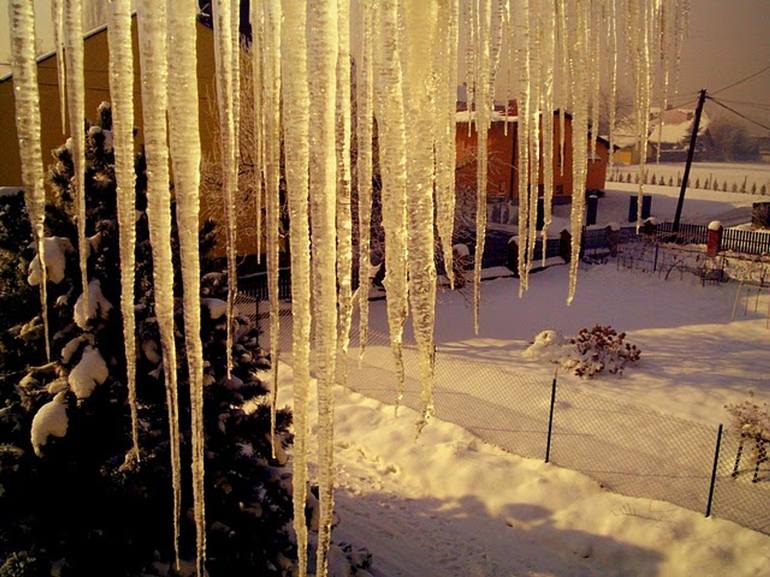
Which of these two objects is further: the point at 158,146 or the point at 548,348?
Answer: the point at 548,348

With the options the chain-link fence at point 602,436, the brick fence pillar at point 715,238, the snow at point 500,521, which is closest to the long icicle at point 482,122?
the snow at point 500,521

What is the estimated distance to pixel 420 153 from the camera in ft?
4.34

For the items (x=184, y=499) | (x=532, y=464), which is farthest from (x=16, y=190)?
(x=532, y=464)

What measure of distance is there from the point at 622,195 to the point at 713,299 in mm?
21471

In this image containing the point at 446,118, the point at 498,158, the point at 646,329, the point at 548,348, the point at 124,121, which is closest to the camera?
the point at 124,121

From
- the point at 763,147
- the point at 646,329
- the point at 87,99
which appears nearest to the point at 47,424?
the point at 87,99

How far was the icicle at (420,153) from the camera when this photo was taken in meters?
1.29

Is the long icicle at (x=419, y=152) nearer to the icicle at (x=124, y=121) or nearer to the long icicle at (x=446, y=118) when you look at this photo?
the long icicle at (x=446, y=118)

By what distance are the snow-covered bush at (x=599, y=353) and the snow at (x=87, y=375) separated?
363 inches

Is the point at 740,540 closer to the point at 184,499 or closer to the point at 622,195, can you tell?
the point at 184,499

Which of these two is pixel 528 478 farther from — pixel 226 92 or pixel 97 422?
pixel 226 92

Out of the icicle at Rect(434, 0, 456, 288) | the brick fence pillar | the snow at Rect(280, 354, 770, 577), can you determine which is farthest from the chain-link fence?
the brick fence pillar

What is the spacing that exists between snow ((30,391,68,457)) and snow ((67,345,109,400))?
13 centimetres

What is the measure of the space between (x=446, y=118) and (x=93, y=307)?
2785 mm
